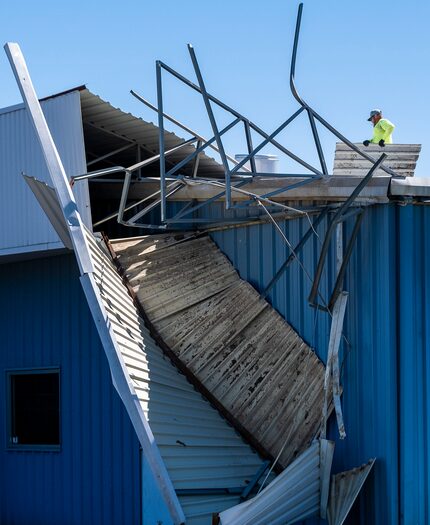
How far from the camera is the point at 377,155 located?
42.0 ft

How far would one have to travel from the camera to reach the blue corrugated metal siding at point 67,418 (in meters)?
14.6

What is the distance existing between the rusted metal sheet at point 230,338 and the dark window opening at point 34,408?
2.70 meters

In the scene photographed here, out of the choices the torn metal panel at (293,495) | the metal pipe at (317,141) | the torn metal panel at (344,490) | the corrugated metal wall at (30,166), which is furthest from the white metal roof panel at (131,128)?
the torn metal panel at (344,490)

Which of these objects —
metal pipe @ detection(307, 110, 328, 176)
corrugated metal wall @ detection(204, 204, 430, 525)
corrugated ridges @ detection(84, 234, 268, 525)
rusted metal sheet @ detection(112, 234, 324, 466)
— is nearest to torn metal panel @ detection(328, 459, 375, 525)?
corrugated metal wall @ detection(204, 204, 430, 525)

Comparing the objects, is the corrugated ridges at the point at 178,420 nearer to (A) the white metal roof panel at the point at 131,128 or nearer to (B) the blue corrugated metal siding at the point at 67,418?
(B) the blue corrugated metal siding at the point at 67,418

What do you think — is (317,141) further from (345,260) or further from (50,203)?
(50,203)

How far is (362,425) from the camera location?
451 inches

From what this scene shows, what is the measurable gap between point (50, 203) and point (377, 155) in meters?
4.36

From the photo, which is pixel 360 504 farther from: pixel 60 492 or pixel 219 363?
pixel 60 492

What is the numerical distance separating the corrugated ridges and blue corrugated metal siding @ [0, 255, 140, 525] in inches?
79.0

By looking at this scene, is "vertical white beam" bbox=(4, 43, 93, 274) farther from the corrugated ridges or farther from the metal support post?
the metal support post

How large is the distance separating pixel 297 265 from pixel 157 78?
315 centimetres

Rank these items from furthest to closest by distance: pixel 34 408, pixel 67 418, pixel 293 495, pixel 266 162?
1. pixel 266 162
2. pixel 34 408
3. pixel 67 418
4. pixel 293 495

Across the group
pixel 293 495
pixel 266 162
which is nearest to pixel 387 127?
pixel 266 162
